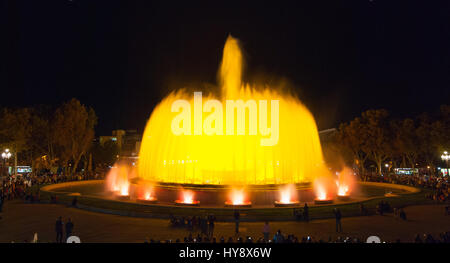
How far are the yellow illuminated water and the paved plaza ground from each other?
882 cm

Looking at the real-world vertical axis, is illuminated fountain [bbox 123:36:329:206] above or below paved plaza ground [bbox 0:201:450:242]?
above

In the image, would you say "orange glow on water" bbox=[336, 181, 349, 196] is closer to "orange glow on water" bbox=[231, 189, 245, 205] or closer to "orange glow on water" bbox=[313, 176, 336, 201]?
"orange glow on water" bbox=[313, 176, 336, 201]

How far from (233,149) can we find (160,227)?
13119mm

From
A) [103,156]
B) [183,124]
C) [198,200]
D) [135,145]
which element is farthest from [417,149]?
[135,145]

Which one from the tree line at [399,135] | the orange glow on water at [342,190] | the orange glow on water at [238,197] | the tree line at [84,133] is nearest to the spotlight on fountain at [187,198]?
the orange glow on water at [238,197]

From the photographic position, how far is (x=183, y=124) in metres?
31.3

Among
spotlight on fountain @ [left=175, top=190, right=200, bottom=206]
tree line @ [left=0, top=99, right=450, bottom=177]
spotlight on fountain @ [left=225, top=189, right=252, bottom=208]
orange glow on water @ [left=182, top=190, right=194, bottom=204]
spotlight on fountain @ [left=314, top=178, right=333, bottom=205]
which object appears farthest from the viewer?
tree line @ [left=0, top=99, right=450, bottom=177]

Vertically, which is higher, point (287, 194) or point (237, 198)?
point (287, 194)

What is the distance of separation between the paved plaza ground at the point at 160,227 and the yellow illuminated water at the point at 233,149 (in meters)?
8.82

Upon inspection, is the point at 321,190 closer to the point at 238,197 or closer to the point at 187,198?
the point at 238,197

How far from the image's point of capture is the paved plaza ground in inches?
594

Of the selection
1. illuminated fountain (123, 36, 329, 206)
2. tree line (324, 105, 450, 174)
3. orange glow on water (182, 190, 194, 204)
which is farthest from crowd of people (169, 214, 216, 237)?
tree line (324, 105, 450, 174)

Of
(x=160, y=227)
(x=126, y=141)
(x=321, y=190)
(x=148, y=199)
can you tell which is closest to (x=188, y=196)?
(x=148, y=199)

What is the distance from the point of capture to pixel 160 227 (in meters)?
16.8
